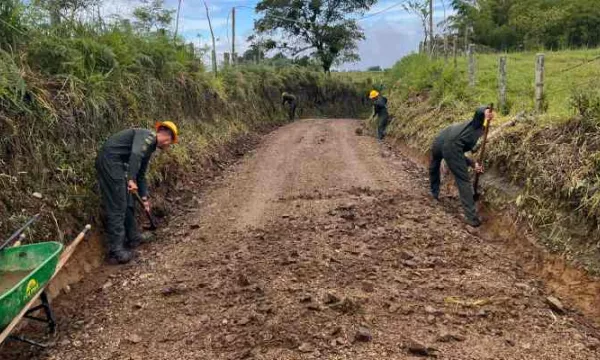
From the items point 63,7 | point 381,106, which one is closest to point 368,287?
point 63,7

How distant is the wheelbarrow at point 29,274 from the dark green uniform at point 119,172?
1.37 metres

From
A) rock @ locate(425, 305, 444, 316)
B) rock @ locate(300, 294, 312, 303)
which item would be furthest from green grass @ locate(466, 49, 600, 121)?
rock @ locate(300, 294, 312, 303)

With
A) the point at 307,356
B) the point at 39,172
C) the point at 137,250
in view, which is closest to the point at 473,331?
the point at 307,356

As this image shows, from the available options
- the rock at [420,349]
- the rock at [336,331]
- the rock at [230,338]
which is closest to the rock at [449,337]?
the rock at [420,349]

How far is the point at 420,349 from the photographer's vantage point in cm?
363

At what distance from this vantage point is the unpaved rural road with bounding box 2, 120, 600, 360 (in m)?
3.82

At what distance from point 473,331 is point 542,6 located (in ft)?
128

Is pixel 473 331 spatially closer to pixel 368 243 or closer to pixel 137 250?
pixel 368 243

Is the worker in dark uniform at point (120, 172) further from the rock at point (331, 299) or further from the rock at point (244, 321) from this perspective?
the rock at point (331, 299)

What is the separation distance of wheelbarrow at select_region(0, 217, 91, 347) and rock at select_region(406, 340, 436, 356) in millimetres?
2644

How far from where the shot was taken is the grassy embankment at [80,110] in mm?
5188

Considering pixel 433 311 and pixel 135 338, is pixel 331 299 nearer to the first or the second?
pixel 433 311

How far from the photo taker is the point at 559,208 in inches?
216

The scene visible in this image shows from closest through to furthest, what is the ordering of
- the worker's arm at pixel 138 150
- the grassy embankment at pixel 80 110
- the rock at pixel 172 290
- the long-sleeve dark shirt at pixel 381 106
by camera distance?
the rock at pixel 172 290
the grassy embankment at pixel 80 110
the worker's arm at pixel 138 150
the long-sleeve dark shirt at pixel 381 106
